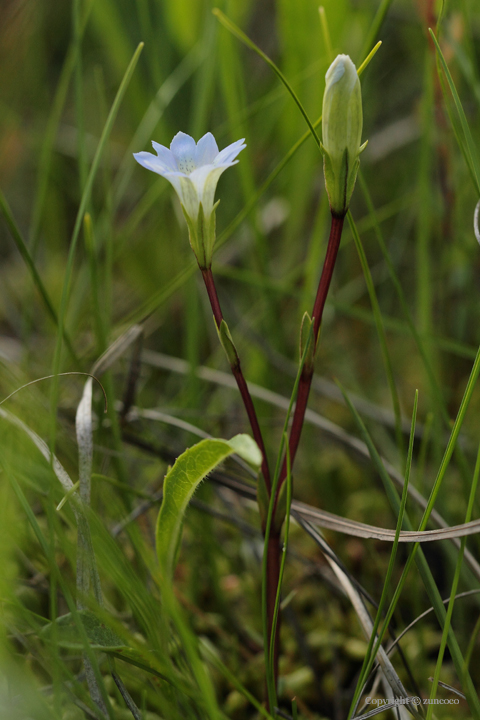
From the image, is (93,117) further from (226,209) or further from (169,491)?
(169,491)

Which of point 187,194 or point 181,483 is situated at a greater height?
point 187,194

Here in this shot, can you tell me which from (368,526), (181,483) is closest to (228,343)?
(181,483)

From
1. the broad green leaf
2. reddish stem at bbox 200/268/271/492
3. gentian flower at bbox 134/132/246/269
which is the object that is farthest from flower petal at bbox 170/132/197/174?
the broad green leaf

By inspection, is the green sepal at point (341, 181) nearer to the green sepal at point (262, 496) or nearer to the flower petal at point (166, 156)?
the flower petal at point (166, 156)

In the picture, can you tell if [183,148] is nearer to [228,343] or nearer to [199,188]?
[199,188]

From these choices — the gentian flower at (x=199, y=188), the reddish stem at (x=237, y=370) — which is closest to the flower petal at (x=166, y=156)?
the gentian flower at (x=199, y=188)

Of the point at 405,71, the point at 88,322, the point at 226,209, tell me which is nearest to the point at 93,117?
the point at 226,209
